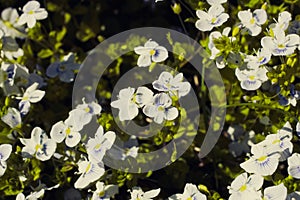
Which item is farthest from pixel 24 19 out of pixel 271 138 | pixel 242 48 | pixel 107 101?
pixel 271 138

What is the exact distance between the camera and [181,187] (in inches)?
72.2

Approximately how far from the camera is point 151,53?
172 cm

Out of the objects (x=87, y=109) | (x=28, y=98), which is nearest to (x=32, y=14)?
(x=28, y=98)

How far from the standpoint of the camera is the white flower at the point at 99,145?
1.59 metres

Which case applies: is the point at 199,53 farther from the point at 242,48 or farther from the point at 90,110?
the point at 90,110

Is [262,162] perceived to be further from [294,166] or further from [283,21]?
[283,21]

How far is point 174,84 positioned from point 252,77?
19 centimetres

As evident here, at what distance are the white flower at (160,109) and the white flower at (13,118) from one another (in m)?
0.34

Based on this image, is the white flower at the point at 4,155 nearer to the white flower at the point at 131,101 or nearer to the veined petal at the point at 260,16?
the white flower at the point at 131,101

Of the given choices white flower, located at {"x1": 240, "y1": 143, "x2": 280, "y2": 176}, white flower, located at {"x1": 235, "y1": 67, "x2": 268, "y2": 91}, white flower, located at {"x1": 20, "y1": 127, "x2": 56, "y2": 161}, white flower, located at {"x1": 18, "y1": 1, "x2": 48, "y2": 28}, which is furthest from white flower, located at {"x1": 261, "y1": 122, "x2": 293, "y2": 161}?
white flower, located at {"x1": 18, "y1": 1, "x2": 48, "y2": 28}

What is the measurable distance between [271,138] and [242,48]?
293mm

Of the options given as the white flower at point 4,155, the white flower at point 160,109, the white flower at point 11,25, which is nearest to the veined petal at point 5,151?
the white flower at point 4,155

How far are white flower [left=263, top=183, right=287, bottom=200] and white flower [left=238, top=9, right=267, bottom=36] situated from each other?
1.36 ft

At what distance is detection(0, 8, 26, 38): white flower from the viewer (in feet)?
6.67
